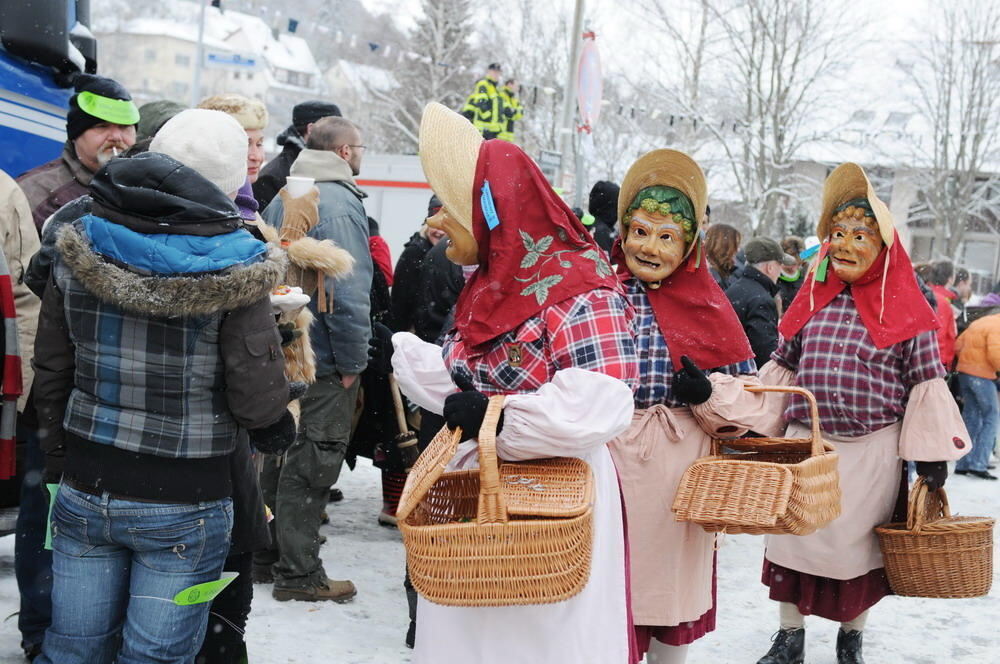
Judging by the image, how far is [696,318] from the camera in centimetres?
375

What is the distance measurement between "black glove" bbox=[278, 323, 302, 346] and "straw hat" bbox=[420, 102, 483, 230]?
0.85 meters

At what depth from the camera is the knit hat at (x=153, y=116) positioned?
4.34m

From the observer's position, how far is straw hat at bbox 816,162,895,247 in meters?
4.43

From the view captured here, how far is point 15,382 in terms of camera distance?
3643 millimetres

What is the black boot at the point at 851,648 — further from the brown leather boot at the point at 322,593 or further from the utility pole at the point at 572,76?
the utility pole at the point at 572,76

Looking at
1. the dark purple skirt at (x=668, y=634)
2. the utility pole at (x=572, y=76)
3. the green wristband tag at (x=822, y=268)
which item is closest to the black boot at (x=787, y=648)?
the dark purple skirt at (x=668, y=634)

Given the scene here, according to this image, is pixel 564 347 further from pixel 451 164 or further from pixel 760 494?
pixel 760 494

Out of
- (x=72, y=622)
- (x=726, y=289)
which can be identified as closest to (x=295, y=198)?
(x=72, y=622)

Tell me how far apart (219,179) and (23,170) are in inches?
98.2

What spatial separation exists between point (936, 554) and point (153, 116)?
12.6ft

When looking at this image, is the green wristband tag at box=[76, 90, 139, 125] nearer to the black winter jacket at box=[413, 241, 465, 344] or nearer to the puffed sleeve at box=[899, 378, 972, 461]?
the black winter jacket at box=[413, 241, 465, 344]

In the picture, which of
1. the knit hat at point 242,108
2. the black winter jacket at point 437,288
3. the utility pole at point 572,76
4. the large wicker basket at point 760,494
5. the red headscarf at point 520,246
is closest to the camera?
the red headscarf at point 520,246

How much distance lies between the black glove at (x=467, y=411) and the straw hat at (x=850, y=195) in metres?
2.38

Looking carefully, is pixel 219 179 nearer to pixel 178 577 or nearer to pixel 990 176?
pixel 178 577
